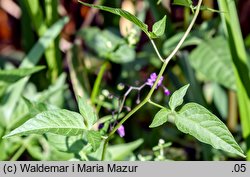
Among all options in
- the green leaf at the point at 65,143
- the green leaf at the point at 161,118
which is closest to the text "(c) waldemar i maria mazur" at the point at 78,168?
the green leaf at the point at 65,143

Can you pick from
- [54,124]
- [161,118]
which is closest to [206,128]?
[161,118]

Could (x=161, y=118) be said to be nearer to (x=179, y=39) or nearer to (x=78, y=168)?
(x=78, y=168)

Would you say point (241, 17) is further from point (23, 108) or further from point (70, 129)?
point (70, 129)

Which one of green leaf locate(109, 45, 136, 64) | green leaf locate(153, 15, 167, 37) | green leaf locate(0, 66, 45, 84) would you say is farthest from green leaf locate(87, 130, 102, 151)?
green leaf locate(109, 45, 136, 64)

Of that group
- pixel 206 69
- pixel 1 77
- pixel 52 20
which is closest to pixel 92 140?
pixel 1 77

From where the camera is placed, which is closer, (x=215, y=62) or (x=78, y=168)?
(x=78, y=168)
